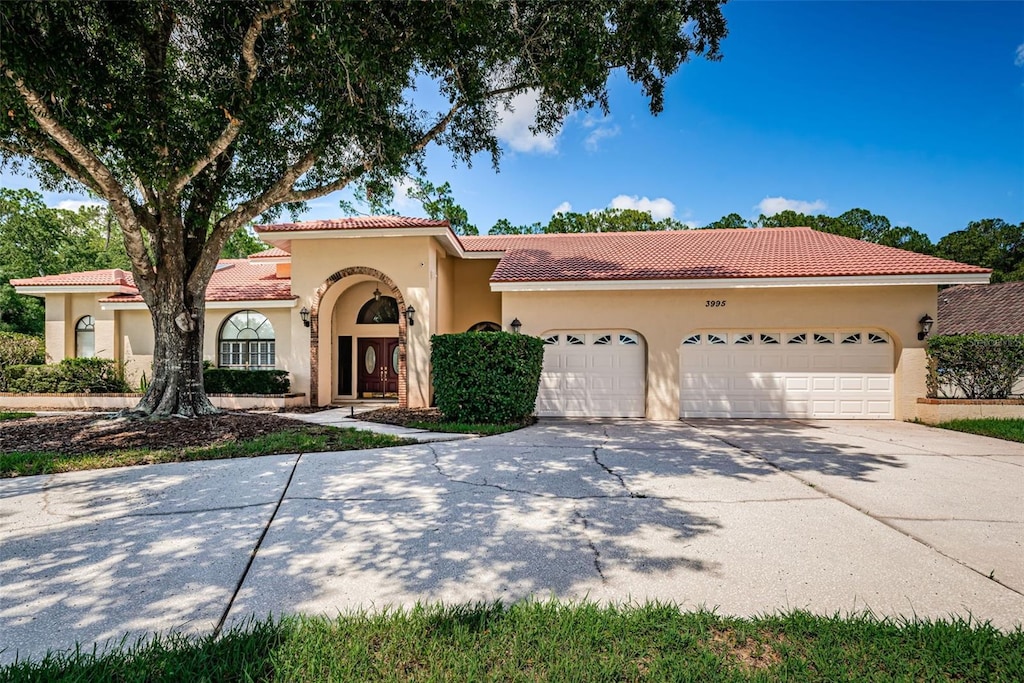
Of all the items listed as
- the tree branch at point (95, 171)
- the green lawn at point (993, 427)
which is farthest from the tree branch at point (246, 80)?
the green lawn at point (993, 427)

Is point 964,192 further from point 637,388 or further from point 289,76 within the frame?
point 289,76

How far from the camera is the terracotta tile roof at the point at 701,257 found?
11.2m

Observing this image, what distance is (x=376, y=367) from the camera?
15672 mm

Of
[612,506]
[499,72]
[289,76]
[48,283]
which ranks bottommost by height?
[612,506]

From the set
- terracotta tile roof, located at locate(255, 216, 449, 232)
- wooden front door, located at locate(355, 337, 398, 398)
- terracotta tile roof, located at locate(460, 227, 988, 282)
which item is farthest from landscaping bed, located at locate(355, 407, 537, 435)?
terracotta tile roof, located at locate(255, 216, 449, 232)

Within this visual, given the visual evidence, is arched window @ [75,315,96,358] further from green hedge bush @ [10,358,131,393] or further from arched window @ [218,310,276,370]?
arched window @ [218,310,276,370]

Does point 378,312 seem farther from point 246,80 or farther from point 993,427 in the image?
point 993,427

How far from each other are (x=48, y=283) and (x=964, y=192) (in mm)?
31755

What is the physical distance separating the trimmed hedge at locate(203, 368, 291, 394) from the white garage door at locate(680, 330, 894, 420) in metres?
11.3

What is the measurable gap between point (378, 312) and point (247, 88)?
28.5 ft

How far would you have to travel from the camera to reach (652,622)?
2.59 metres

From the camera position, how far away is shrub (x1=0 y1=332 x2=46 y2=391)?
1409cm

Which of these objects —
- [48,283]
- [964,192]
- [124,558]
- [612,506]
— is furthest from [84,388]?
[964,192]

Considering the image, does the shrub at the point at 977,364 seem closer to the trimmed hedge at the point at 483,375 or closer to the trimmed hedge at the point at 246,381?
the trimmed hedge at the point at 483,375
